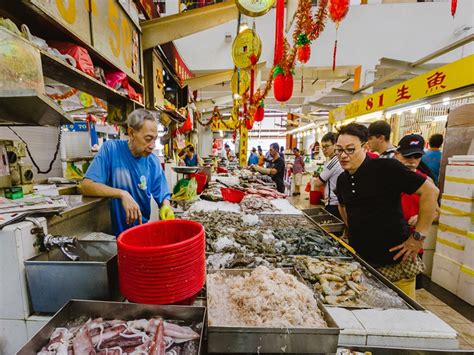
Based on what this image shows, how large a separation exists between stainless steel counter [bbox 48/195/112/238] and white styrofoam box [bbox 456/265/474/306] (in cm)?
488

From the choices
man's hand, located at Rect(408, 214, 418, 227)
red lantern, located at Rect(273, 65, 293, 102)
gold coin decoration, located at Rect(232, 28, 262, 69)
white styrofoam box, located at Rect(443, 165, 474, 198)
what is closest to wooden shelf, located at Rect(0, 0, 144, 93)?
gold coin decoration, located at Rect(232, 28, 262, 69)

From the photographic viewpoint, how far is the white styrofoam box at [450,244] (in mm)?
3639

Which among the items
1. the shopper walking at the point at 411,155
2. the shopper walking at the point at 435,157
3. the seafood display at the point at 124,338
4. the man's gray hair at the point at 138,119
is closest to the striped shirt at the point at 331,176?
the shopper walking at the point at 411,155

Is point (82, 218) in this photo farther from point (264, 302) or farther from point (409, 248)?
point (409, 248)

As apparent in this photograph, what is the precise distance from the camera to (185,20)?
165 inches

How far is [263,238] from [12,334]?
75.3 inches

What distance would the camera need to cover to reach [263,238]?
2443 millimetres

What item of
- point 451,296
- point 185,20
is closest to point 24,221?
point 185,20

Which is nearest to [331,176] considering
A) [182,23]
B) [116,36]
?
[182,23]

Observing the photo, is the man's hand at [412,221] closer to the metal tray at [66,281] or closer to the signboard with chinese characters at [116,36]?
the metal tray at [66,281]

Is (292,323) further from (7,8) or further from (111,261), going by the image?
(7,8)

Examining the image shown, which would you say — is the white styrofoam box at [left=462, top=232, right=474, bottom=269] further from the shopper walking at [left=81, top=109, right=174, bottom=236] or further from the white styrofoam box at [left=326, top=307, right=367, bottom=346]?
the shopper walking at [left=81, top=109, right=174, bottom=236]

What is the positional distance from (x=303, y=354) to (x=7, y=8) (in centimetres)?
314

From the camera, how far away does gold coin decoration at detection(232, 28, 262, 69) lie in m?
3.60
